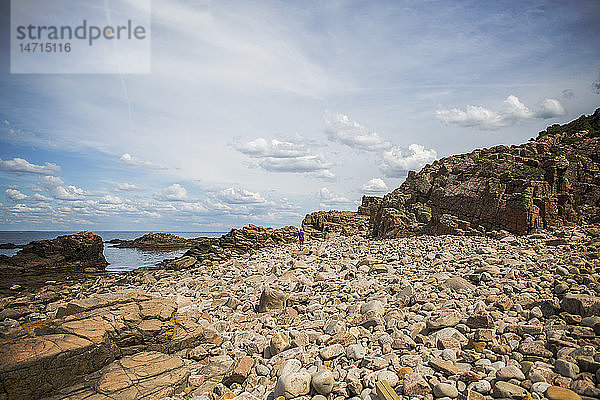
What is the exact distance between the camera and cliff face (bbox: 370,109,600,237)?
1513 centimetres

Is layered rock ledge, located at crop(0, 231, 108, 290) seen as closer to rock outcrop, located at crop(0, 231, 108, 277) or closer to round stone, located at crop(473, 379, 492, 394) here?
rock outcrop, located at crop(0, 231, 108, 277)

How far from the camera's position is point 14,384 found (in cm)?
504

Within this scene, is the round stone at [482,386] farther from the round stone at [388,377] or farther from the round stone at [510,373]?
the round stone at [388,377]

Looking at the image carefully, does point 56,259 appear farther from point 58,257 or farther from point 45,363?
point 45,363

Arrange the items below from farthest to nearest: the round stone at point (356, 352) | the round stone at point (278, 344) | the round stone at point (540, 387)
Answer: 1. the round stone at point (278, 344)
2. the round stone at point (356, 352)
3. the round stone at point (540, 387)

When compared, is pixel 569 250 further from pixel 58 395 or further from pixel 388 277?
pixel 58 395

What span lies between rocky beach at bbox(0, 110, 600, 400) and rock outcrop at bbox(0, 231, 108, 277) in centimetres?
1587

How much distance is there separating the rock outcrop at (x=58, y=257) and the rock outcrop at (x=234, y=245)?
37.3ft

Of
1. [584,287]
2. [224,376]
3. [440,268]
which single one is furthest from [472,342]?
[440,268]

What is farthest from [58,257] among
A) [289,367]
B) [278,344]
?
[289,367]

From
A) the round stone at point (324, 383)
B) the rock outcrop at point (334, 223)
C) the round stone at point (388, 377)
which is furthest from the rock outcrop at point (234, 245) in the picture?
the round stone at point (388, 377)

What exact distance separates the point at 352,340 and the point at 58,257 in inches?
1423

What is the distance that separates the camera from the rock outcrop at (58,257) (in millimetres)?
28406

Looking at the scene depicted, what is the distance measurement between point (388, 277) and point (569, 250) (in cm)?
607
